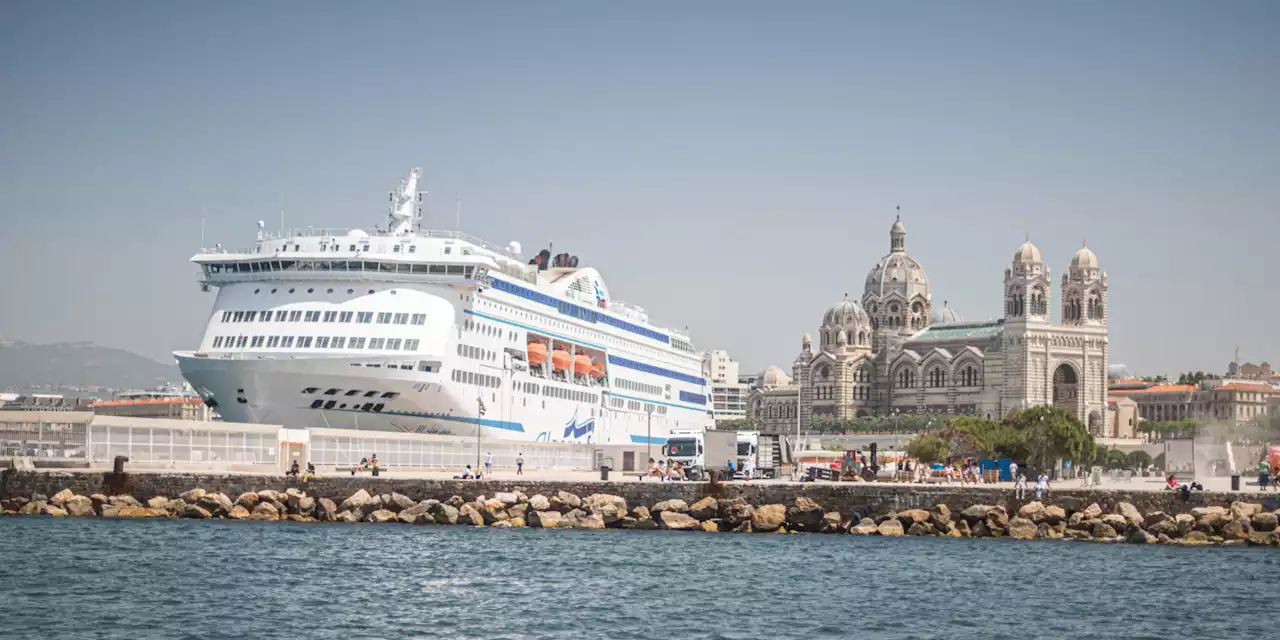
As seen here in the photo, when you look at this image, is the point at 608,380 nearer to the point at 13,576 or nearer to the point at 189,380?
the point at 189,380

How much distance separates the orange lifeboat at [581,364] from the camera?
→ 81.2 meters

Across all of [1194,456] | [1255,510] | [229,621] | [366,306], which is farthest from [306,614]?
[1194,456]

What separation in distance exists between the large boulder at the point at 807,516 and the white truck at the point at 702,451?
8360 millimetres

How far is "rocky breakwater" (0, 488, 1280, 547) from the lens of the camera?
4403cm

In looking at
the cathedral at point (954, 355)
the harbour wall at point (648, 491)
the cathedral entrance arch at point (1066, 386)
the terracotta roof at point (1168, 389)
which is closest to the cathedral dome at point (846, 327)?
the cathedral at point (954, 355)

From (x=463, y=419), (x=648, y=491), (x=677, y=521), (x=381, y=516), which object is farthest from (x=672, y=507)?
(x=463, y=419)

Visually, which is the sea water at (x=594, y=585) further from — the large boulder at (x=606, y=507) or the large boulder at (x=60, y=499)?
the large boulder at (x=60, y=499)

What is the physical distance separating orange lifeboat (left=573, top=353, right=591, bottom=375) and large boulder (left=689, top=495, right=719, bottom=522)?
115 feet

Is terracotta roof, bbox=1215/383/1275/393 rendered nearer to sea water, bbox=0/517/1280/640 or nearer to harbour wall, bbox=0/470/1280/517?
harbour wall, bbox=0/470/1280/517

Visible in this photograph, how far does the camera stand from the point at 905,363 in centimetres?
17025

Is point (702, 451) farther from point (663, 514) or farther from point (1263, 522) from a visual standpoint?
point (1263, 522)

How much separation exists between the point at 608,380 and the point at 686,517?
1605 inches

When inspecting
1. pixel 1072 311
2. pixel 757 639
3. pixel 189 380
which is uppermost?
pixel 1072 311

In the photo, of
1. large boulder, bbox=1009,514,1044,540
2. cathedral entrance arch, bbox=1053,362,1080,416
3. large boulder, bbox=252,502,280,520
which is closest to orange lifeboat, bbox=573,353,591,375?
large boulder, bbox=252,502,280,520
